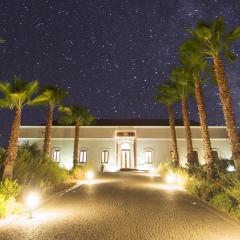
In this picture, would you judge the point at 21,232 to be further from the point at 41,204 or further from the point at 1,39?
the point at 1,39

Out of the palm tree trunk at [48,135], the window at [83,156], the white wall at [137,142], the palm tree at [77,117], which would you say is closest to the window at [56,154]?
the white wall at [137,142]

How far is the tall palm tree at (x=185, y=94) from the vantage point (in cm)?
2158

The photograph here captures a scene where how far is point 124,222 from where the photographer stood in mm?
7988

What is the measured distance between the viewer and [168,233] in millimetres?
6898

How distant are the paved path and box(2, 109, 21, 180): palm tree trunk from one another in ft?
10.2

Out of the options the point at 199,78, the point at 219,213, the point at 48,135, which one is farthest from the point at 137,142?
the point at 219,213

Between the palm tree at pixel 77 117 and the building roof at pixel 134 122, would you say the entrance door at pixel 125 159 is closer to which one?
the building roof at pixel 134 122

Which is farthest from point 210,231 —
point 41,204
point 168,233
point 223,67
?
point 223,67

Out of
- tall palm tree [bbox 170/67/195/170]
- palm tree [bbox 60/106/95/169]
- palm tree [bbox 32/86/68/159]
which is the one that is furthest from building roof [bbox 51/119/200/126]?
tall palm tree [bbox 170/67/195/170]

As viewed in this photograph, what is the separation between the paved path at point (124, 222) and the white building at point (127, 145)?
2545 centimetres

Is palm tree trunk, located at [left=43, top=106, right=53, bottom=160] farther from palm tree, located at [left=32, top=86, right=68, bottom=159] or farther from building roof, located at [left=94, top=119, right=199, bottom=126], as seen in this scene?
building roof, located at [left=94, top=119, right=199, bottom=126]

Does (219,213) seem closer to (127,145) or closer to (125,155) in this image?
(125,155)

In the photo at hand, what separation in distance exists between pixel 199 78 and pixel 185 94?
4324 millimetres

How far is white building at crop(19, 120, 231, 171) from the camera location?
37.1m
